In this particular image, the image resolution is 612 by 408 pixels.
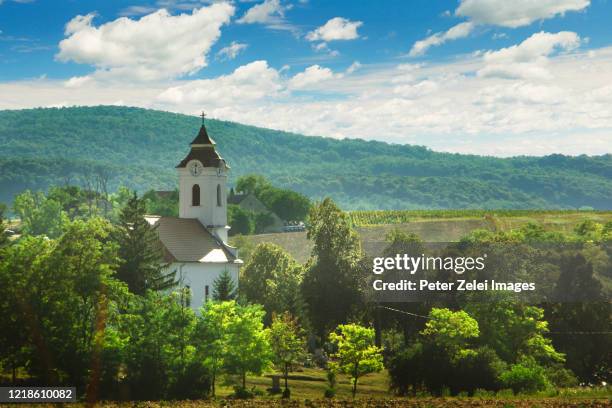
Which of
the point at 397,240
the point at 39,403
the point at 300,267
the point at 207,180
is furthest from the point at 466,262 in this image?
the point at 39,403

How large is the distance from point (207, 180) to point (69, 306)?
3507cm

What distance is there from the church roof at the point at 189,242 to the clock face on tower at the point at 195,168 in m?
4.29

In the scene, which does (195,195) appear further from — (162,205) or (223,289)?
(162,205)

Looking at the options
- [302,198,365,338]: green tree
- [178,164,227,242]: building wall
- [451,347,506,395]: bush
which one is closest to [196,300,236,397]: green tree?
[451,347,506,395]: bush

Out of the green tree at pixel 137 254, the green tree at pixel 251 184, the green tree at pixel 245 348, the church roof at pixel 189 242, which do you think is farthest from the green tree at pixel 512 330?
the green tree at pixel 251 184

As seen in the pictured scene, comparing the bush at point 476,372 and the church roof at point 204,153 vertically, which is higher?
the church roof at point 204,153

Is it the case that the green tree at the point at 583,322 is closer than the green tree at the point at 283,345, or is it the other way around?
the green tree at the point at 283,345

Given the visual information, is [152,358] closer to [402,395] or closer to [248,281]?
[402,395]

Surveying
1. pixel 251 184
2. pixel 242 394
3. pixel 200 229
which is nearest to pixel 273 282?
pixel 200 229

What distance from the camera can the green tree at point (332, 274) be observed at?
70.6 meters

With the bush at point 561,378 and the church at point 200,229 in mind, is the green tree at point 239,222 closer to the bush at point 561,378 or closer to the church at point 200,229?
the church at point 200,229

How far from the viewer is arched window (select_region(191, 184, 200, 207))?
3179 inches

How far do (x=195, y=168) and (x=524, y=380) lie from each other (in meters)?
36.4

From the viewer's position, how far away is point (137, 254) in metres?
60.8
